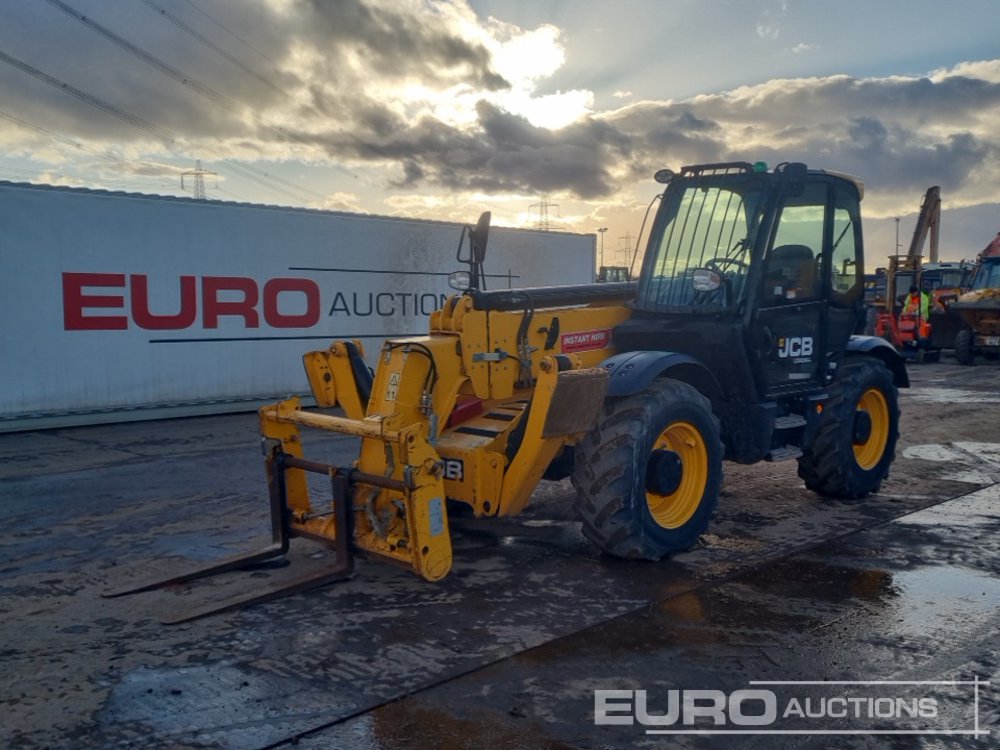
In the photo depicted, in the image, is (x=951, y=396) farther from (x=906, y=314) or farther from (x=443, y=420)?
(x=443, y=420)

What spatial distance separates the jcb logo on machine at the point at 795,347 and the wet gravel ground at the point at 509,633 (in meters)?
1.30

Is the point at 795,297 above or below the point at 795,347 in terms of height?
above

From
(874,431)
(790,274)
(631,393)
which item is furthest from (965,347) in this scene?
(631,393)

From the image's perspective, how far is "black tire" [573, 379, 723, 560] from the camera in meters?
5.36

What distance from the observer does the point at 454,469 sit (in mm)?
5469

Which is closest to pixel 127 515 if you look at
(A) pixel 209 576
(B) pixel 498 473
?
(A) pixel 209 576

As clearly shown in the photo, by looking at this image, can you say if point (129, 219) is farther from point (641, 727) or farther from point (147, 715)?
point (641, 727)

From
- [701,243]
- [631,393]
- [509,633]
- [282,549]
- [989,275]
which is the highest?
[989,275]

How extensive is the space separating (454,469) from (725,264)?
104 inches

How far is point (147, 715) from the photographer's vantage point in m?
3.69

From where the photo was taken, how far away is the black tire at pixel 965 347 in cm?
2127

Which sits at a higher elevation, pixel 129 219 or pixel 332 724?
pixel 129 219

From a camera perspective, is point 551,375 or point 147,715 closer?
point 147,715

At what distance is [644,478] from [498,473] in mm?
Result: 896
